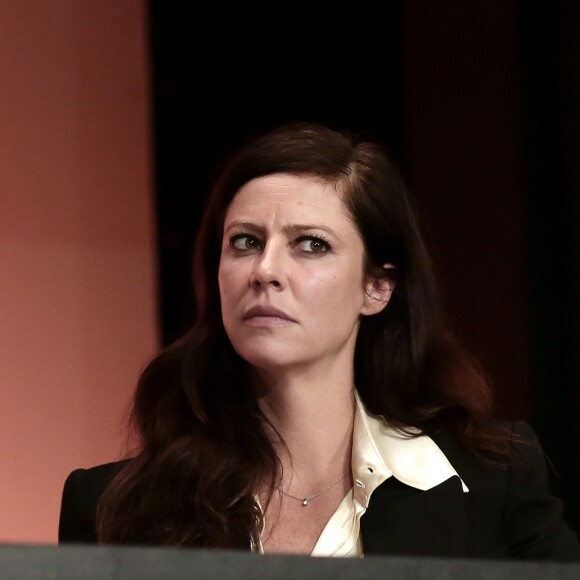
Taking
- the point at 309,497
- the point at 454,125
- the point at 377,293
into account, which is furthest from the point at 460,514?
the point at 454,125

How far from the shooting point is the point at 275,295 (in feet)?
4.71

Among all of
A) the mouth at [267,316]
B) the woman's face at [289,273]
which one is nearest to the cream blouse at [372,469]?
the woman's face at [289,273]

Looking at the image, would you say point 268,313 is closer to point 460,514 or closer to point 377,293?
point 377,293

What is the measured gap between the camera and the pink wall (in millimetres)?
2488

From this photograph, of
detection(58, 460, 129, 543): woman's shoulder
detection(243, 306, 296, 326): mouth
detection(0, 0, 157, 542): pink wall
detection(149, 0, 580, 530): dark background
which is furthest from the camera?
detection(149, 0, 580, 530): dark background

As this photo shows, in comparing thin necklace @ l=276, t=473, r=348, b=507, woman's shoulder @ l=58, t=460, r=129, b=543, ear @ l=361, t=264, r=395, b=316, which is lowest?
woman's shoulder @ l=58, t=460, r=129, b=543

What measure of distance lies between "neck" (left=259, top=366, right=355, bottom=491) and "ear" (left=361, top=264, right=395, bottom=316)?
117mm

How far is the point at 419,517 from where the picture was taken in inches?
59.0

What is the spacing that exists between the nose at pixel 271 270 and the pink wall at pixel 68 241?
118cm

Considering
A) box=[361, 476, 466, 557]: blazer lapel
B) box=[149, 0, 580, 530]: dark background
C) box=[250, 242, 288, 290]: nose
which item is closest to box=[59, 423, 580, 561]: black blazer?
box=[361, 476, 466, 557]: blazer lapel

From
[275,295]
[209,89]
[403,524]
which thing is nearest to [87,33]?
[209,89]

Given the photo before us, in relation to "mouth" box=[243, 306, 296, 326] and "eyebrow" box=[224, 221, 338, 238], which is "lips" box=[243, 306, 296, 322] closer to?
"mouth" box=[243, 306, 296, 326]

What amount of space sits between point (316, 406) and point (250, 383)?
105 millimetres

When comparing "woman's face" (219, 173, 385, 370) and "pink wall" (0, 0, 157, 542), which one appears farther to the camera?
"pink wall" (0, 0, 157, 542)
